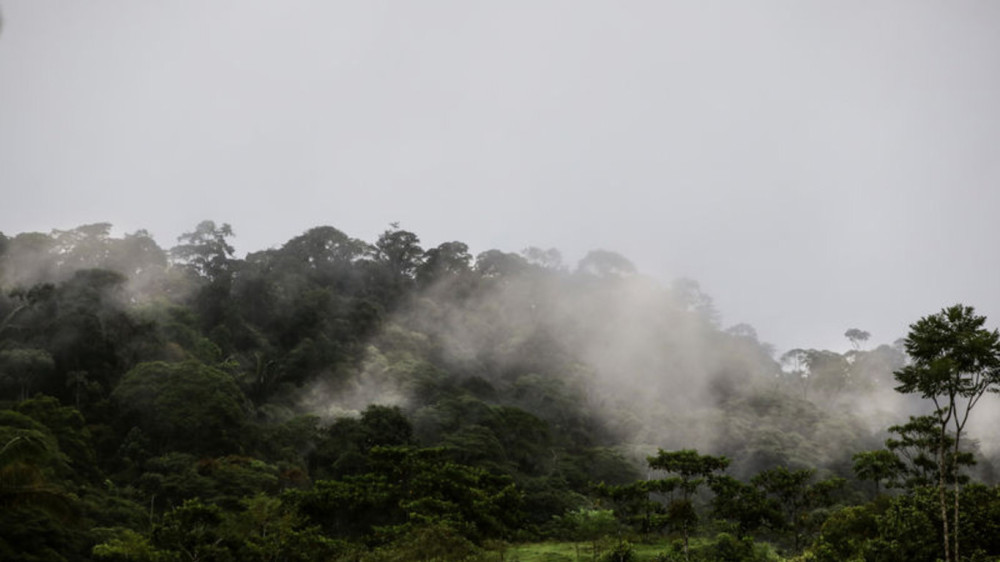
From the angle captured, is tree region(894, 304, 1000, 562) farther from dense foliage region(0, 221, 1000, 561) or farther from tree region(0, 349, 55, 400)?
tree region(0, 349, 55, 400)

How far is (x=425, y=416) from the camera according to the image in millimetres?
52812

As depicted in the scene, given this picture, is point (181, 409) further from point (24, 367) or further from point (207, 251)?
point (207, 251)

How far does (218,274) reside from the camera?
73.2 m

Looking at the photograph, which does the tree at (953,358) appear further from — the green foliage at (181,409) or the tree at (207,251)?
the tree at (207,251)

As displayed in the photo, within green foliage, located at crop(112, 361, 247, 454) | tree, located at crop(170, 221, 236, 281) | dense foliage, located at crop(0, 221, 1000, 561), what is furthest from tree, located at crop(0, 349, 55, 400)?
tree, located at crop(170, 221, 236, 281)

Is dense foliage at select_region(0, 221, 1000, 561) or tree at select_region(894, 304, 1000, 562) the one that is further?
dense foliage at select_region(0, 221, 1000, 561)

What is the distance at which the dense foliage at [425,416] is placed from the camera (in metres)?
25.2

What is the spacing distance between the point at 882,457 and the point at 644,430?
111ft

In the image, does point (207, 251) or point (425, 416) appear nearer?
point (425, 416)

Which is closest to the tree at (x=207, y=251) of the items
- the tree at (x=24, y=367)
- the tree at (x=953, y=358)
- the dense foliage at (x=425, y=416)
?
the dense foliage at (x=425, y=416)

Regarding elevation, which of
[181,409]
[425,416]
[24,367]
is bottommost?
[181,409]

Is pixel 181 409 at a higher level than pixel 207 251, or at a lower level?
lower

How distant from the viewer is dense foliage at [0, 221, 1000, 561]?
25.2 m

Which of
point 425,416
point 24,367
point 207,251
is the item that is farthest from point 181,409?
point 207,251
